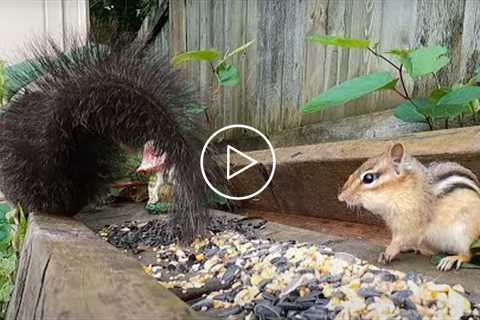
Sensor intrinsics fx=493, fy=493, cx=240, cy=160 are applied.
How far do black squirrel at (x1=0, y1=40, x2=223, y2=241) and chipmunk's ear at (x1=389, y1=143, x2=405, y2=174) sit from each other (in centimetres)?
32

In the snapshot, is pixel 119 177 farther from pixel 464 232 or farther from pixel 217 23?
pixel 217 23

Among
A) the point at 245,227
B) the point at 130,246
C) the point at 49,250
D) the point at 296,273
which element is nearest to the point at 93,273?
the point at 49,250

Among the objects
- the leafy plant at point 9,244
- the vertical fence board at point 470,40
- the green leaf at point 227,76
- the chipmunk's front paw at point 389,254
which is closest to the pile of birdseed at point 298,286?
the chipmunk's front paw at point 389,254

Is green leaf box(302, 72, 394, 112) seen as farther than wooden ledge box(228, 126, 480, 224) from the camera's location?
Yes

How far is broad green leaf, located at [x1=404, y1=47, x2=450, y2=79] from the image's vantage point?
102 centimetres

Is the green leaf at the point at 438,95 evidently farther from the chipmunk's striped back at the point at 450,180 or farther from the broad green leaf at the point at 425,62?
the chipmunk's striped back at the point at 450,180

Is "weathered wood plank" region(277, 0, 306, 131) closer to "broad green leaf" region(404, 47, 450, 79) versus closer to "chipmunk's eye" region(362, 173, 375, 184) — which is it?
"broad green leaf" region(404, 47, 450, 79)

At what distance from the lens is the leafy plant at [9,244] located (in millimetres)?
913

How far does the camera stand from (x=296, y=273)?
74 cm

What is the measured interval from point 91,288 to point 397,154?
1.74 feet

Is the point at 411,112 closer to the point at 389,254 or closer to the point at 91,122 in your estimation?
the point at 389,254

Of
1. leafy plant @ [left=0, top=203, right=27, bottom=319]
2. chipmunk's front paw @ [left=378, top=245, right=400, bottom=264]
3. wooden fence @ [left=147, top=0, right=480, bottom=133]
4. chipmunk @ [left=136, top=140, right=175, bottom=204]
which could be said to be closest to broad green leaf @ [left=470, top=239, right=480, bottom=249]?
chipmunk's front paw @ [left=378, top=245, right=400, bottom=264]

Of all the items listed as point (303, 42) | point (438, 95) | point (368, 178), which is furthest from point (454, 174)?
point (303, 42)

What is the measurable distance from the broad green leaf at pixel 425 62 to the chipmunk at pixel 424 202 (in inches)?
11.4
